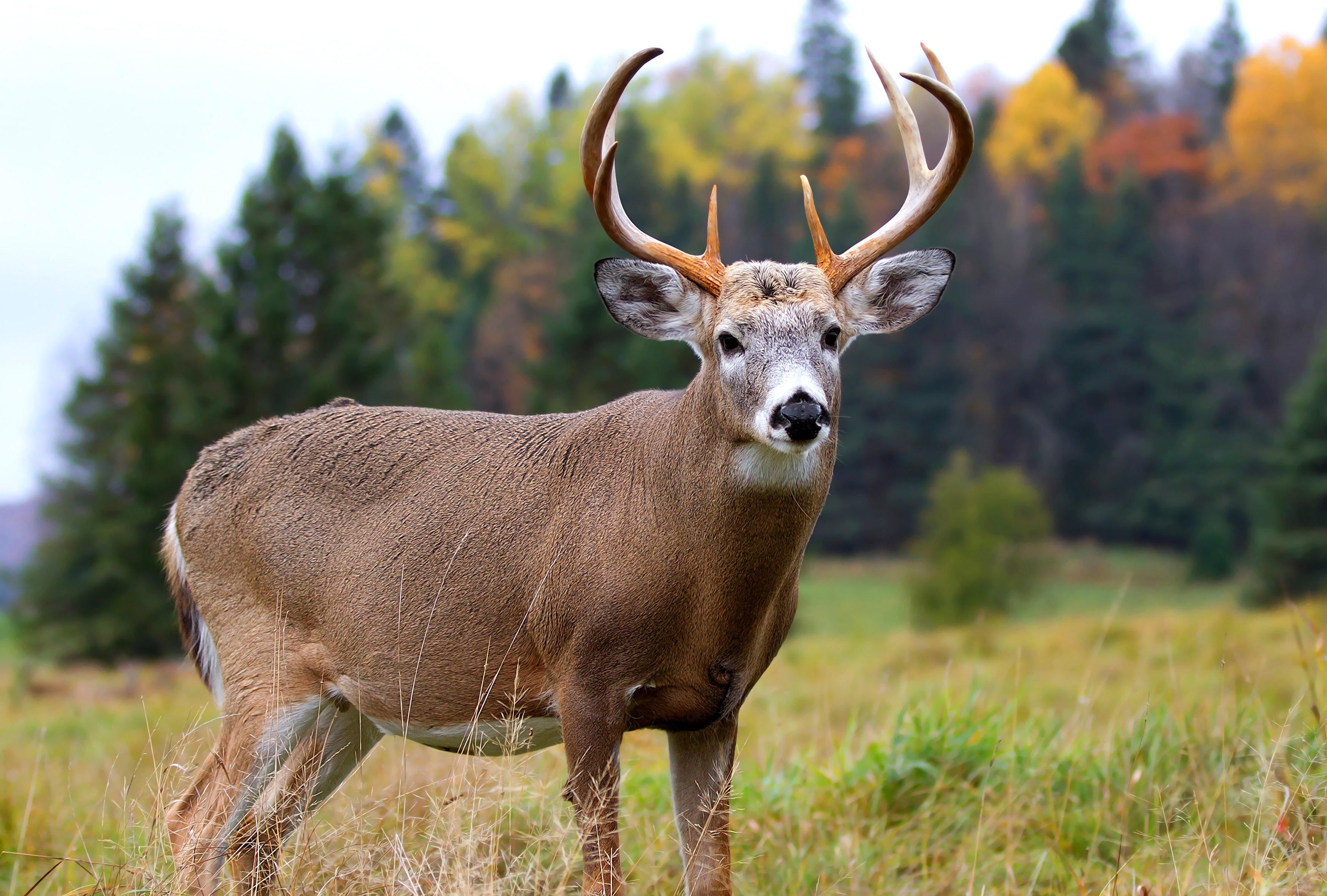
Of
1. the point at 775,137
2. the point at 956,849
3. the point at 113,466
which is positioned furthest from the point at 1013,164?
the point at 956,849

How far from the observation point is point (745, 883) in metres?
4.57

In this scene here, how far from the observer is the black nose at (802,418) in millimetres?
3426

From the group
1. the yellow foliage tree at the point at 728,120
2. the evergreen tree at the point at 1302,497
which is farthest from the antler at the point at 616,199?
the yellow foliage tree at the point at 728,120

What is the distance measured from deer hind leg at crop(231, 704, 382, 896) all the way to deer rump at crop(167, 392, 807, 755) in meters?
0.19

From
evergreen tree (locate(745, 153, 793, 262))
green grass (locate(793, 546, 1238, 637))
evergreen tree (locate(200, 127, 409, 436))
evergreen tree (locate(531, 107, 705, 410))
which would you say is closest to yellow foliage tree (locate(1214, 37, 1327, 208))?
green grass (locate(793, 546, 1238, 637))

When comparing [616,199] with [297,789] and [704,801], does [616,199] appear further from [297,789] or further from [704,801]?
[297,789]

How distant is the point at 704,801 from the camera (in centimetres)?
397

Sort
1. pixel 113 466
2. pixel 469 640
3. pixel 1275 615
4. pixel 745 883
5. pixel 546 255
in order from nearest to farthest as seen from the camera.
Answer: pixel 469 640 → pixel 745 883 → pixel 1275 615 → pixel 113 466 → pixel 546 255

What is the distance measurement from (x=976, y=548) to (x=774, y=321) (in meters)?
31.2

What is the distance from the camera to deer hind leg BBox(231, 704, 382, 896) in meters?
3.82

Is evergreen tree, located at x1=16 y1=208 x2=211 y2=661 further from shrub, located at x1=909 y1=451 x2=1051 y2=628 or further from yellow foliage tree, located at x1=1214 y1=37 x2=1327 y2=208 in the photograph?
yellow foliage tree, located at x1=1214 y1=37 x2=1327 y2=208

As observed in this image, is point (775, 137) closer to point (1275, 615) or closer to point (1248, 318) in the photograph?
point (1248, 318)

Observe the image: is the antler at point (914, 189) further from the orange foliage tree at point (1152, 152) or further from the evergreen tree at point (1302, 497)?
the orange foliage tree at point (1152, 152)

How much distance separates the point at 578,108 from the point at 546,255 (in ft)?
32.2
